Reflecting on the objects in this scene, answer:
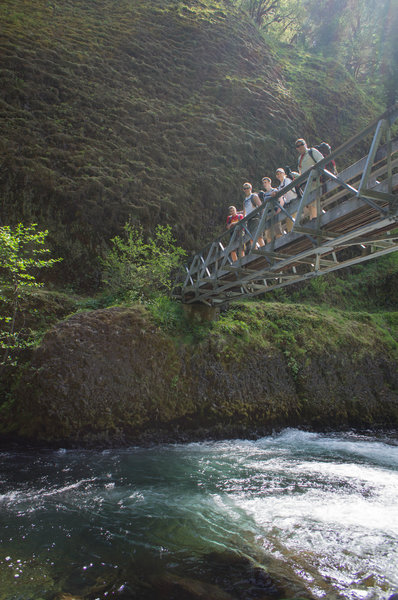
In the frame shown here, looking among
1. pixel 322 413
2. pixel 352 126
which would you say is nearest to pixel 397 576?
pixel 322 413

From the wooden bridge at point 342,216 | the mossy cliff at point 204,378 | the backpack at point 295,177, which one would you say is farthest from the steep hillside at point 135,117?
the backpack at point 295,177

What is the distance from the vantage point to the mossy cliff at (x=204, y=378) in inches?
357

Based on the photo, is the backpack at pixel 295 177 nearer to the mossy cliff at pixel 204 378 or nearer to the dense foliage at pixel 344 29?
the mossy cliff at pixel 204 378

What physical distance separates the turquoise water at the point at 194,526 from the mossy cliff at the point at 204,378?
1033 mm

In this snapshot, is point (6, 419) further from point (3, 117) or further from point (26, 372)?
point (3, 117)

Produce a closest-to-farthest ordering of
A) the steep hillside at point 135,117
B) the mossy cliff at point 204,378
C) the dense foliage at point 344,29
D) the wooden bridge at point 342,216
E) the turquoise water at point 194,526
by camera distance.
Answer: the turquoise water at point 194,526 → the wooden bridge at point 342,216 → the mossy cliff at point 204,378 → the steep hillside at point 135,117 → the dense foliage at point 344,29

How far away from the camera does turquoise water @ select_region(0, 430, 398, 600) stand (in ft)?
12.4

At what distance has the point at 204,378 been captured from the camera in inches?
436

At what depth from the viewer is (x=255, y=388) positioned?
11625mm

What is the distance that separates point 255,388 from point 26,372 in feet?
22.2

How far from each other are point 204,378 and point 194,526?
6031 mm

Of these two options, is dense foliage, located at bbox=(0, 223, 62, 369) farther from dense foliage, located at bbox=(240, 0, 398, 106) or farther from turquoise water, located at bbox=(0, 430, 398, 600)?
dense foliage, located at bbox=(240, 0, 398, 106)

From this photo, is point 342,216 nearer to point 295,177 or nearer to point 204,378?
point 295,177

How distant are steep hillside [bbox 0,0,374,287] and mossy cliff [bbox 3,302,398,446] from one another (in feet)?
16.6
